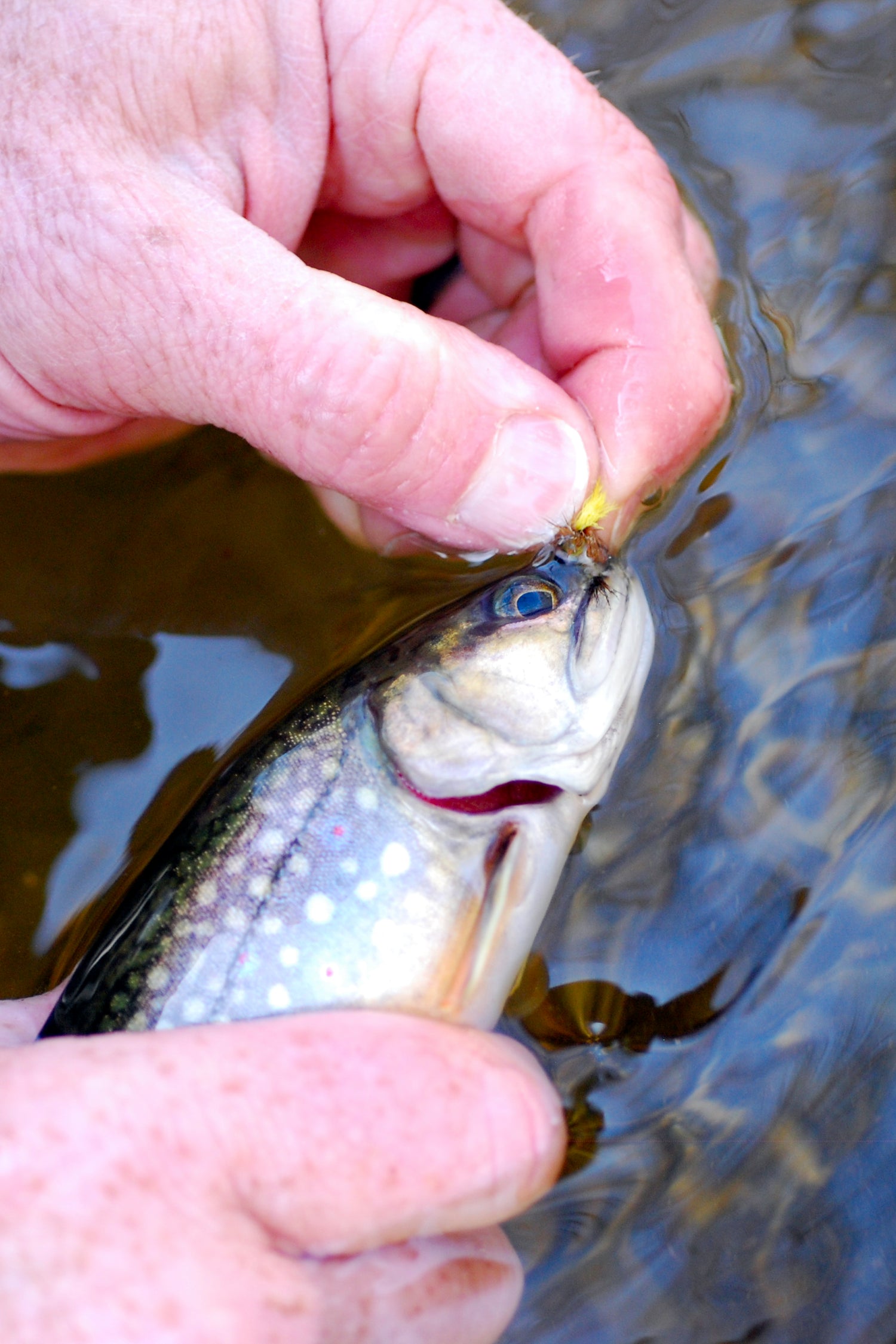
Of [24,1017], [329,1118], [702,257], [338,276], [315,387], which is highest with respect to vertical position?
[702,257]

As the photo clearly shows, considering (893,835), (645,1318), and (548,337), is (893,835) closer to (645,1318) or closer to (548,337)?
(645,1318)

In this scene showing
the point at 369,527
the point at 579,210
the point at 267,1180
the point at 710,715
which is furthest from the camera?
the point at 369,527

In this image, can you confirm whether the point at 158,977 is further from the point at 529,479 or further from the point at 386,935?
the point at 529,479

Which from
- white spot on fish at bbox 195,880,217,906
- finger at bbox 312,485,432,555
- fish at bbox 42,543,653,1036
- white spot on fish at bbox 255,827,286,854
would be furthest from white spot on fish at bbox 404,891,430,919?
finger at bbox 312,485,432,555

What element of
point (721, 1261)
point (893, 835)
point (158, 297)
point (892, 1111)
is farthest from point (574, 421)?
point (721, 1261)

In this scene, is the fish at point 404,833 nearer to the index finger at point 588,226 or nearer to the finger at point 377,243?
the index finger at point 588,226

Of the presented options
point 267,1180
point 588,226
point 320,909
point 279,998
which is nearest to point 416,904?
point 320,909

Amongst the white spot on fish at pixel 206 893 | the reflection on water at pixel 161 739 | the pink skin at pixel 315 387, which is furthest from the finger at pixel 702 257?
the white spot on fish at pixel 206 893
